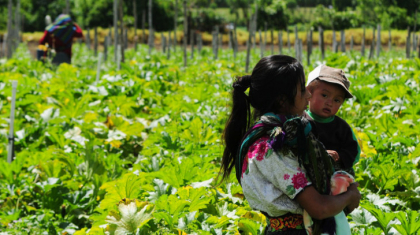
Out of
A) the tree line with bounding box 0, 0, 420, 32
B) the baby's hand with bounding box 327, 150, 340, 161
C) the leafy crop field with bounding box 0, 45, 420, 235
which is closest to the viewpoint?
the baby's hand with bounding box 327, 150, 340, 161

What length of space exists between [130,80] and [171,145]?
4003mm

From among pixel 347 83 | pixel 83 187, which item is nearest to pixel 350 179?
pixel 347 83

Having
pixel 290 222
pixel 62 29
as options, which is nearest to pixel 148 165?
pixel 290 222

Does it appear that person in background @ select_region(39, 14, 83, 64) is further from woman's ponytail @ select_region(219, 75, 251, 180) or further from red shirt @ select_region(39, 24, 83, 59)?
woman's ponytail @ select_region(219, 75, 251, 180)

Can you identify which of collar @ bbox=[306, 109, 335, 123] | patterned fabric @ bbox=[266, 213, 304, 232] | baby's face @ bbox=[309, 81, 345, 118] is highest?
baby's face @ bbox=[309, 81, 345, 118]

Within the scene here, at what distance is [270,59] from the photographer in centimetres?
225

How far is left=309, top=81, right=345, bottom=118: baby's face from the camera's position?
112 inches

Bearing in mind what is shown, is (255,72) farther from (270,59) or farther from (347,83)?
(347,83)

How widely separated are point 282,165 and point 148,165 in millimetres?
2207

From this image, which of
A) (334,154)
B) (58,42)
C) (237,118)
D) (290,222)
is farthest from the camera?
(58,42)

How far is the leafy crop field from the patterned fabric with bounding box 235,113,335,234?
627 millimetres

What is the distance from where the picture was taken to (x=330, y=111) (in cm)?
284

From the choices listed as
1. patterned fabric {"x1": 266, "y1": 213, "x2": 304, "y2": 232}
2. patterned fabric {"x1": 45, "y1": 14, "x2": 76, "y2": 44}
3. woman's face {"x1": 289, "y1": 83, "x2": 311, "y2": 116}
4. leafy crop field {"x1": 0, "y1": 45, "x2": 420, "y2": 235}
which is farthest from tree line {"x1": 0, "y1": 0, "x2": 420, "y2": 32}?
patterned fabric {"x1": 266, "y1": 213, "x2": 304, "y2": 232}

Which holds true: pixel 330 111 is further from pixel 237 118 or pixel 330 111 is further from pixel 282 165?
pixel 282 165
